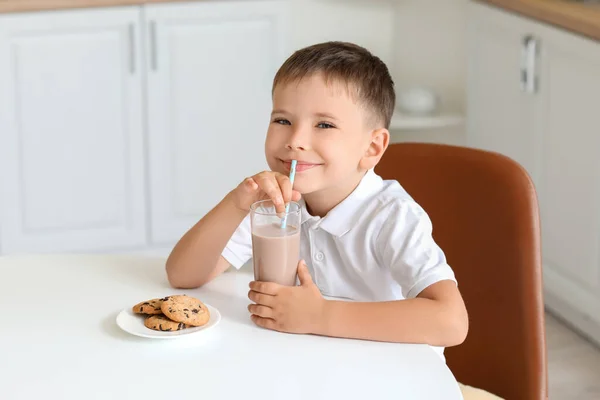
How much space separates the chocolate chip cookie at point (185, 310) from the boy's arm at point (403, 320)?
0.51 ft

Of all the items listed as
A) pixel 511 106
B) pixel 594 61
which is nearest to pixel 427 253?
pixel 594 61

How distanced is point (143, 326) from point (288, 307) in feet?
0.63

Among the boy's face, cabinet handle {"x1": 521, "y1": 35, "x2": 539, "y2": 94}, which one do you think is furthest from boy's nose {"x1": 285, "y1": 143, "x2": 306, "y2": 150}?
cabinet handle {"x1": 521, "y1": 35, "x2": 539, "y2": 94}

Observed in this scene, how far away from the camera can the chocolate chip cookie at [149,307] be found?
1.40 metres

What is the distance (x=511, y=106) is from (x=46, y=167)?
59.4 inches

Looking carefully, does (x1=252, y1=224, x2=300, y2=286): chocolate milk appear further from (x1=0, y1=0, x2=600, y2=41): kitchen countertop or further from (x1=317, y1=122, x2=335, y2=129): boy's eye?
(x1=0, y1=0, x2=600, y2=41): kitchen countertop

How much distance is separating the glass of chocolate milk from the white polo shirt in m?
0.18

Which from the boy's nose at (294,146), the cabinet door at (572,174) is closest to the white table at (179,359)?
the boy's nose at (294,146)

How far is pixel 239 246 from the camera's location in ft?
5.49

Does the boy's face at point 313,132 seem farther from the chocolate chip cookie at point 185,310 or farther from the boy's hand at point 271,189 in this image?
the chocolate chip cookie at point 185,310

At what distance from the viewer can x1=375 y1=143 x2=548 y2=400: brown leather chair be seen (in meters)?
1.66

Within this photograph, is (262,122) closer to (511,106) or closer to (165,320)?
(511,106)

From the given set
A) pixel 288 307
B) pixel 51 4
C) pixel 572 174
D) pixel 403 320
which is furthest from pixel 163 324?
pixel 51 4

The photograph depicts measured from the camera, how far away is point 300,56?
159 cm
